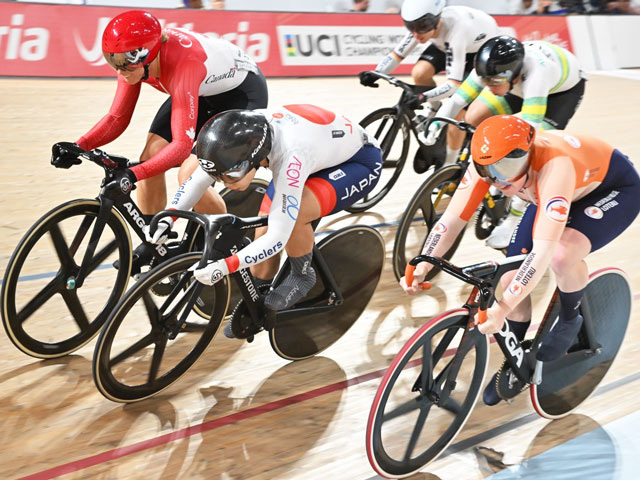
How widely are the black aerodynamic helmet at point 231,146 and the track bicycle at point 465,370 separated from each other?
2.23 ft

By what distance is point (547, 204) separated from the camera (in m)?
2.35

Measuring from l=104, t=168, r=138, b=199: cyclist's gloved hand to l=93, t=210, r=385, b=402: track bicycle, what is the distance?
423 mm

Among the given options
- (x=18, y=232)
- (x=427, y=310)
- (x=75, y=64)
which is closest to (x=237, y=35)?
(x=75, y=64)

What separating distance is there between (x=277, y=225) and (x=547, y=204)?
3.07ft

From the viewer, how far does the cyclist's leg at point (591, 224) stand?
263 centimetres

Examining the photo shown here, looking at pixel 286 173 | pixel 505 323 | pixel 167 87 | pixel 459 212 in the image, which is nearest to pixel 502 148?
pixel 459 212

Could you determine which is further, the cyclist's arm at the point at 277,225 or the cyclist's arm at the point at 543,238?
the cyclist's arm at the point at 277,225

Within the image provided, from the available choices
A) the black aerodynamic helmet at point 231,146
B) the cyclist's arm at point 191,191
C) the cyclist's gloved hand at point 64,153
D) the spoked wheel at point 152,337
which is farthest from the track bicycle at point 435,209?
the cyclist's gloved hand at point 64,153

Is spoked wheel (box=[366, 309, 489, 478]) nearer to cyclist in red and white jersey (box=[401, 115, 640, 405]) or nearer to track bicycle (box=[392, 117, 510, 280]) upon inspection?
cyclist in red and white jersey (box=[401, 115, 640, 405])

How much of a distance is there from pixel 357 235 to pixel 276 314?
1.82 feet

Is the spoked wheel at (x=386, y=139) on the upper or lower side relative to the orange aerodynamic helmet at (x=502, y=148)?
lower

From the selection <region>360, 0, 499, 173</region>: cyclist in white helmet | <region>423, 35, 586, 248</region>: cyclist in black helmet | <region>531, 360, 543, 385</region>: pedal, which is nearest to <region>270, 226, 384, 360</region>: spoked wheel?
<region>531, 360, 543, 385</region>: pedal

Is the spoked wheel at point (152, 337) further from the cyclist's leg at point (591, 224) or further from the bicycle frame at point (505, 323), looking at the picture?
the cyclist's leg at point (591, 224)

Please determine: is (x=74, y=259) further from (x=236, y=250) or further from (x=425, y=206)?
(x=425, y=206)
